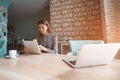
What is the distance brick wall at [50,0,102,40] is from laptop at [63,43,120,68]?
8.95ft

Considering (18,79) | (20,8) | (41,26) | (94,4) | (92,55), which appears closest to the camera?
(18,79)

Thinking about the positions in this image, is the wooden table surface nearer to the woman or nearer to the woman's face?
the woman

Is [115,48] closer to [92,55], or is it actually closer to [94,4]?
[92,55]

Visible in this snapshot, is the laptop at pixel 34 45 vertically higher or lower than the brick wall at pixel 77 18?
lower

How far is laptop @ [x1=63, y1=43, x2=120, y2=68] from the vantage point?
33.8 inches

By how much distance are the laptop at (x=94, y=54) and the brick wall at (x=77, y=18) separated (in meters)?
2.73

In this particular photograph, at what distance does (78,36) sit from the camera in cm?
389

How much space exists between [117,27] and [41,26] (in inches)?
77.9

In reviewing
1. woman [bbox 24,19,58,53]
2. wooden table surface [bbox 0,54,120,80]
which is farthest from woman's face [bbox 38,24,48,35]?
wooden table surface [bbox 0,54,120,80]

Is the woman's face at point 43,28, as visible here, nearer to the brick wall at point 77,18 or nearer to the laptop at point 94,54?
the laptop at point 94,54

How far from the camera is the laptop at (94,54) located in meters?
0.86

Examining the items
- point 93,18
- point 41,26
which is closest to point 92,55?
point 41,26

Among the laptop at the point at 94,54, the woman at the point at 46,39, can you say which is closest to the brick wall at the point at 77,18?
the woman at the point at 46,39

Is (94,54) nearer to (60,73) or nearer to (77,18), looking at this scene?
(60,73)
